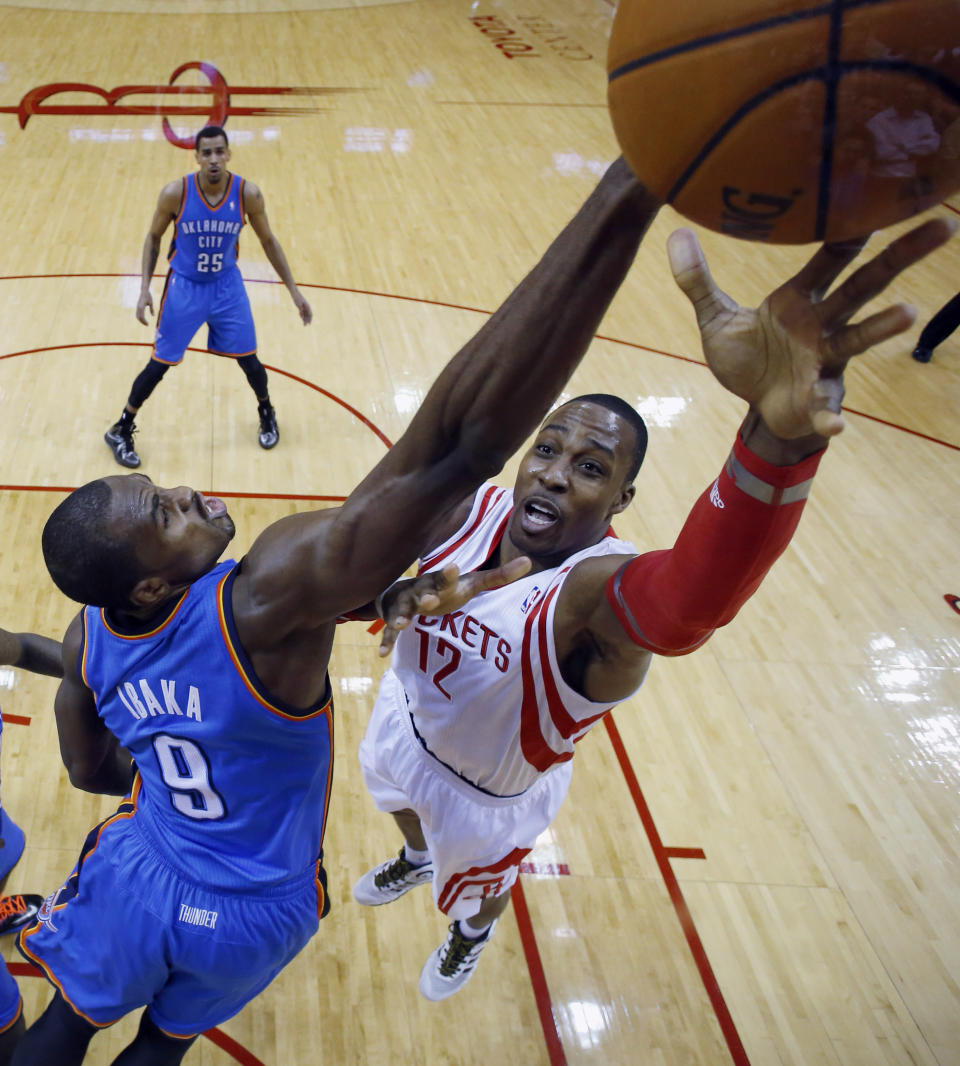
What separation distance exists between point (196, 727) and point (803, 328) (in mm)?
1491

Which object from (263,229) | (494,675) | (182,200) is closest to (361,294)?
(263,229)

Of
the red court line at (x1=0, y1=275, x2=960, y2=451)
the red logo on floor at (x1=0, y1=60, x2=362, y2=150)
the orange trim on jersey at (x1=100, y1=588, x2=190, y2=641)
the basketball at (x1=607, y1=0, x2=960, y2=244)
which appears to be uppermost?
the basketball at (x1=607, y1=0, x2=960, y2=244)

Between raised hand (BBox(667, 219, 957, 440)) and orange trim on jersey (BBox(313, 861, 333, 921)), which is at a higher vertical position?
raised hand (BBox(667, 219, 957, 440))

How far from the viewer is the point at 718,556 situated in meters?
1.70

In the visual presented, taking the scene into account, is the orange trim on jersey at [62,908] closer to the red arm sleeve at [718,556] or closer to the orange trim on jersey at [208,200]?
→ the red arm sleeve at [718,556]

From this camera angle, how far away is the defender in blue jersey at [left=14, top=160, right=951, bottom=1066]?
69.8 inches

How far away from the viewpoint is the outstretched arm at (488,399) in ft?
4.16

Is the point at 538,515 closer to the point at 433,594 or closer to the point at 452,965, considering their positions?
the point at 433,594

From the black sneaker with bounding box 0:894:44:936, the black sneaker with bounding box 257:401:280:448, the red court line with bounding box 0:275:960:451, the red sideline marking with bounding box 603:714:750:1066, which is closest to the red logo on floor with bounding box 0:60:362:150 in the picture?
the red court line with bounding box 0:275:960:451

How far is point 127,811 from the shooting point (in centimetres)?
227

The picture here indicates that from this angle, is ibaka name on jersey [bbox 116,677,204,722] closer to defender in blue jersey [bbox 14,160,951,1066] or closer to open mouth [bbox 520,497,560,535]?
defender in blue jersey [bbox 14,160,951,1066]

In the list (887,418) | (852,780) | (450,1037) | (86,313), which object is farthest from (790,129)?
(86,313)

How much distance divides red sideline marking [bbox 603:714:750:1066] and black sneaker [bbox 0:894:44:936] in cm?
242

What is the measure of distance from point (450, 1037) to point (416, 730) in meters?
1.17
